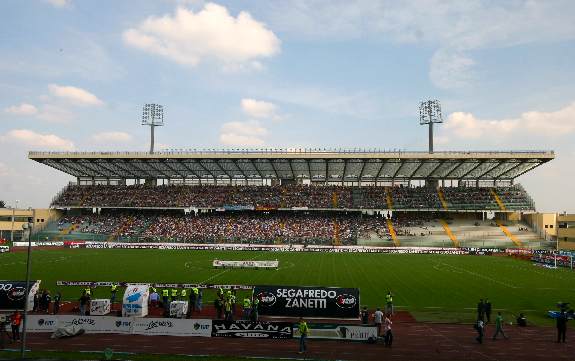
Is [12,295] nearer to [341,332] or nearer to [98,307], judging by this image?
[98,307]

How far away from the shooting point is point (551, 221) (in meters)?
78.8

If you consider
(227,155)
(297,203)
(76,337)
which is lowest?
(76,337)

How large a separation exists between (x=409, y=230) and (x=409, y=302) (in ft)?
170

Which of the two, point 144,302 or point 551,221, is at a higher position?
point 551,221

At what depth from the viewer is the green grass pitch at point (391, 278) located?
2789 centimetres

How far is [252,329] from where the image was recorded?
20.2 m

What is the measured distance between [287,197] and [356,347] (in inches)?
2638

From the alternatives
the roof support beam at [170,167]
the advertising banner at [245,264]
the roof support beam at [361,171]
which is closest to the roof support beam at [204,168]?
the roof support beam at [170,167]

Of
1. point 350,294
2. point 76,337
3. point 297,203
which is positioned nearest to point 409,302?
point 350,294

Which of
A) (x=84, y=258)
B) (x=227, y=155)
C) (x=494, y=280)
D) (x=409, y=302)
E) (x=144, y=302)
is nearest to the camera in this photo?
A: (x=144, y=302)

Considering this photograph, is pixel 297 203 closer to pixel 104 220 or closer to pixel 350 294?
pixel 104 220

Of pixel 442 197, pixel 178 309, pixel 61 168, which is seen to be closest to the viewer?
pixel 178 309

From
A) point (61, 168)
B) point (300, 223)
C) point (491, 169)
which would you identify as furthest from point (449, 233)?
point (61, 168)

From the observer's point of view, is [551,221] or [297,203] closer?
[551,221]
